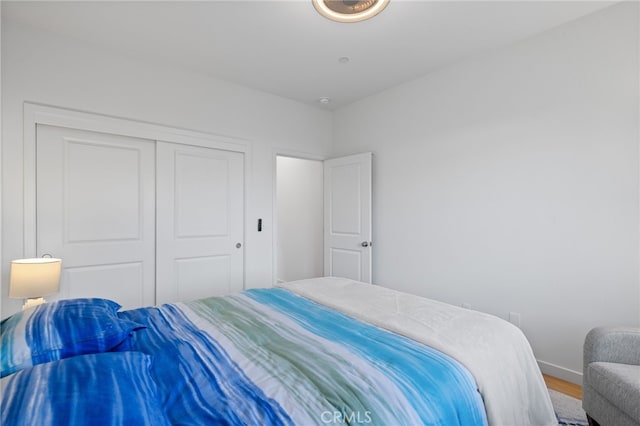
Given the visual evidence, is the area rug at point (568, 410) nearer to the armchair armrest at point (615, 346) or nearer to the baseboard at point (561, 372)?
the baseboard at point (561, 372)

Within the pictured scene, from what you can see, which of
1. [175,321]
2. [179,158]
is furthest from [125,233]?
[175,321]

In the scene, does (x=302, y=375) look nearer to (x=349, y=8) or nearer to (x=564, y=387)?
(x=349, y=8)

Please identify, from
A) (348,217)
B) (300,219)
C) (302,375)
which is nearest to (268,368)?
(302,375)

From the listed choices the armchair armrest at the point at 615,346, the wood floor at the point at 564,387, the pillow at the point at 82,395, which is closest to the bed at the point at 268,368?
the pillow at the point at 82,395

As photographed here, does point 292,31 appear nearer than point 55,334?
No

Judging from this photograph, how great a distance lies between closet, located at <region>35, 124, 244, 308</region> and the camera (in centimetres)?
249

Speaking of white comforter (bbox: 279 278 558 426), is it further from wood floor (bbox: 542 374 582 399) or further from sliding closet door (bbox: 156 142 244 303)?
sliding closet door (bbox: 156 142 244 303)

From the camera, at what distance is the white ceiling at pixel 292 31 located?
6.97 ft

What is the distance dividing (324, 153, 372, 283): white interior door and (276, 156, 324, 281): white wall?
19.2 inches

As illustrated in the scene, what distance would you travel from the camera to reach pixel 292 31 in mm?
2389

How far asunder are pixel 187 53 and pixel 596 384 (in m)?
3.61

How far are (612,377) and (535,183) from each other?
146 centimetres

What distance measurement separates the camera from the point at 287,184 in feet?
17.5

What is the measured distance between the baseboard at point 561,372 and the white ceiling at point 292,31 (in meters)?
2.57
